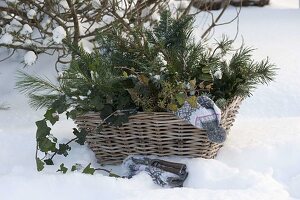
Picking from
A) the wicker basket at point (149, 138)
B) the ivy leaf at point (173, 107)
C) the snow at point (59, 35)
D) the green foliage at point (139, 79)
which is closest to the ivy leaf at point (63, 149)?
the green foliage at point (139, 79)

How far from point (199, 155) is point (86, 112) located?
0.52 metres

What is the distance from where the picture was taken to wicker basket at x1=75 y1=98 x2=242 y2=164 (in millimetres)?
2373

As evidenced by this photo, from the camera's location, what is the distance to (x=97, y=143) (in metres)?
2.51

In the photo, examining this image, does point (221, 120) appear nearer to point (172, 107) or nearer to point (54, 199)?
point (172, 107)

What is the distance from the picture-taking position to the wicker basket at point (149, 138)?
93.4 inches

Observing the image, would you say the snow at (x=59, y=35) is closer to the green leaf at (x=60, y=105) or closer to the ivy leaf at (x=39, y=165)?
→ the green leaf at (x=60, y=105)

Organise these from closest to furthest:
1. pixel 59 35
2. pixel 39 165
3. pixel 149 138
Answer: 1. pixel 39 165
2. pixel 149 138
3. pixel 59 35

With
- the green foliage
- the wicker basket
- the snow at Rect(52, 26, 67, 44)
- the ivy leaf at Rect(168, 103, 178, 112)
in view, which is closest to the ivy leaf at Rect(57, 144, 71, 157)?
the green foliage

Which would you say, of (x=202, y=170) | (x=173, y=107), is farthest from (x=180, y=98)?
(x=202, y=170)

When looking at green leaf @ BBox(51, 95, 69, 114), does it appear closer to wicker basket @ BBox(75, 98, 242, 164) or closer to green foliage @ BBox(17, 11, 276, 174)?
green foliage @ BBox(17, 11, 276, 174)

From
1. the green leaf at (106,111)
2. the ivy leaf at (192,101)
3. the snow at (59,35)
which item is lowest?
the green leaf at (106,111)

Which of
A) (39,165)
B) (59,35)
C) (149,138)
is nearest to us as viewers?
(39,165)

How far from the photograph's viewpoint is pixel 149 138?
242 centimetres

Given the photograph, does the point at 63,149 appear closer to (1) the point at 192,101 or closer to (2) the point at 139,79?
(2) the point at 139,79
